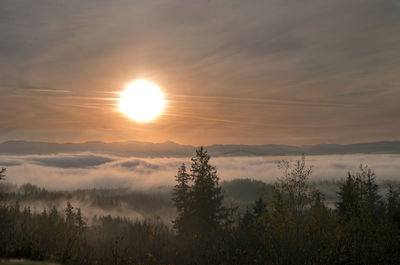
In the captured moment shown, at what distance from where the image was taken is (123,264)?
15.1 metres

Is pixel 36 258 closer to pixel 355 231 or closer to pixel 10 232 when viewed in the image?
pixel 10 232

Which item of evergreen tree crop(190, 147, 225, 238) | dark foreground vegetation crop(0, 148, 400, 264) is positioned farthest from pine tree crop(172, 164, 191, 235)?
evergreen tree crop(190, 147, 225, 238)

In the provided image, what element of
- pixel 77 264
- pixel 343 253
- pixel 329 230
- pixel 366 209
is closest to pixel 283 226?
pixel 329 230

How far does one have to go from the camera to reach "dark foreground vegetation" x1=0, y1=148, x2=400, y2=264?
16.0 m

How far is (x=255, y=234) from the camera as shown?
27.2 meters

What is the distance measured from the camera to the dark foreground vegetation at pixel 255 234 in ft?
52.5

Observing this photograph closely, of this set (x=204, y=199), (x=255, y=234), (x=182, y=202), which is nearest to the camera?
(x=255, y=234)

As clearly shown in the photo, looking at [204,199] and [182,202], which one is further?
[182,202]

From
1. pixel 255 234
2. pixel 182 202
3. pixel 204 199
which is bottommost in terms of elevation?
pixel 182 202

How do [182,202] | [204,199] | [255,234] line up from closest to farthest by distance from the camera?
[255,234]
[204,199]
[182,202]

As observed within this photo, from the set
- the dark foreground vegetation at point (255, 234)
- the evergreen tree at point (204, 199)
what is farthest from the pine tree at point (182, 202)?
the evergreen tree at point (204, 199)

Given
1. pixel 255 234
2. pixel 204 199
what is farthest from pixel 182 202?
pixel 255 234

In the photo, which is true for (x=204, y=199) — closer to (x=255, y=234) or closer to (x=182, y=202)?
(x=182, y=202)

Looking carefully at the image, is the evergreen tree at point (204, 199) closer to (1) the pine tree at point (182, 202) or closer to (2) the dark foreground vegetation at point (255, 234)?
(2) the dark foreground vegetation at point (255, 234)
